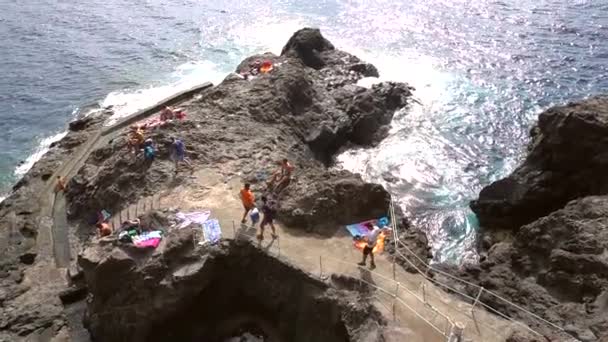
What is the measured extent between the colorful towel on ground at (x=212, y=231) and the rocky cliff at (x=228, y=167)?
5.76 feet

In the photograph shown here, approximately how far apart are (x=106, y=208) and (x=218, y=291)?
902cm

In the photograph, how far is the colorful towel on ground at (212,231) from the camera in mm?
22844

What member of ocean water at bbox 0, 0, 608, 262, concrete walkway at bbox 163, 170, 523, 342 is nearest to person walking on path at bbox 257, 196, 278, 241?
concrete walkway at bbox 163, 170, 523, 342

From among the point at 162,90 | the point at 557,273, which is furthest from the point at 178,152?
the point at 162,90

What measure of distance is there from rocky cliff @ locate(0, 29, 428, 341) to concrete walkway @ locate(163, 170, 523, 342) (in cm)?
102

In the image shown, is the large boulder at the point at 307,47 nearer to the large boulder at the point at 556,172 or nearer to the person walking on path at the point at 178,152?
the person walking on path at the point at 178,152

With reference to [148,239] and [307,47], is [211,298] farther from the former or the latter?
[307,47]

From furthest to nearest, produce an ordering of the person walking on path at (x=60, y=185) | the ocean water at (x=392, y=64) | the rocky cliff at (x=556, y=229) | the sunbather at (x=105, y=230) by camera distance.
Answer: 1. the ocean water at (x=392, y=64)
2. the person walking on path at (x=60, y=185)
3. the sunbather at (x=105, y=230)
4. the rocky cliff at (x=556, y=229)

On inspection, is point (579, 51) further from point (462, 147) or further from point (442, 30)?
point (462, 147)

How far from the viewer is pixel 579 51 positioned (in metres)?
51.4

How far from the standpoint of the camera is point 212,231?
76.3ft

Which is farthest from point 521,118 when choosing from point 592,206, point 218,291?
point 218,291

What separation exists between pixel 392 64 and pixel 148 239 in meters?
34.2

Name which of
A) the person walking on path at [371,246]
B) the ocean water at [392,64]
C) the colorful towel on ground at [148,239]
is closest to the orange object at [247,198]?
the colorful towel on ground at [148,239]
